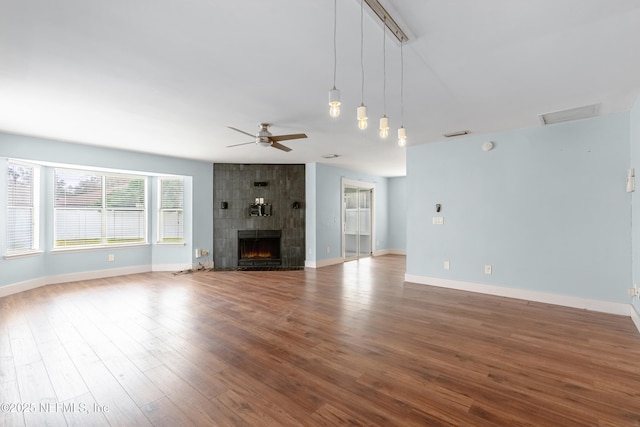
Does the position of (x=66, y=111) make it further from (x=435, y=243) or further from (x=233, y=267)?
(x=435, y=243)

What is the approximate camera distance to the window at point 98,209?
5367 millimetres

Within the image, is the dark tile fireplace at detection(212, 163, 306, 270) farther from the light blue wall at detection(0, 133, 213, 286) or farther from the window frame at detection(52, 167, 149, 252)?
the window frame at detection(52, 167, 149, 252)

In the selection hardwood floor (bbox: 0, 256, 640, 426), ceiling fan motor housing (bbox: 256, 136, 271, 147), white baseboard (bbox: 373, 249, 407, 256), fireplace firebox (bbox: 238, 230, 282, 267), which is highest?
ceiling fan motor housing (bbox: 256, 136, 271, 147)

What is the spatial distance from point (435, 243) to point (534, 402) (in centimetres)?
327

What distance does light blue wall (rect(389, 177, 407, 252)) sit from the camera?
360 inches

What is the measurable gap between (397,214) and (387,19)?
7.91m

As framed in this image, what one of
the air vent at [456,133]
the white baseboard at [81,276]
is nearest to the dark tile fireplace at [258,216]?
the white baseboard at [81,276]

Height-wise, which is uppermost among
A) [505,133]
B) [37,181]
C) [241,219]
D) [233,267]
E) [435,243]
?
[505,133]

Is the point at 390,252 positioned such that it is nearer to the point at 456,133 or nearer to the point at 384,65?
the point at 456,133

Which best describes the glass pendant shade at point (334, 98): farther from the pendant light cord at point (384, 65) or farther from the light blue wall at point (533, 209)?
the light blue wall at point (533, 209)

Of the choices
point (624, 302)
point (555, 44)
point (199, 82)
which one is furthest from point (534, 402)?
point (199, 82)

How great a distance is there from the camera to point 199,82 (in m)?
2.70

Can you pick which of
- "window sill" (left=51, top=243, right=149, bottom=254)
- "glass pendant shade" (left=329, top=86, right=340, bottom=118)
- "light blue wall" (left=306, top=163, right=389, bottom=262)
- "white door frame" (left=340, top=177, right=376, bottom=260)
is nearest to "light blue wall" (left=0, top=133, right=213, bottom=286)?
"window sill" (left=51, top=243, right=149, bottom=254)

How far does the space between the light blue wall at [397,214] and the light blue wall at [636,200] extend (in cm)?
584
